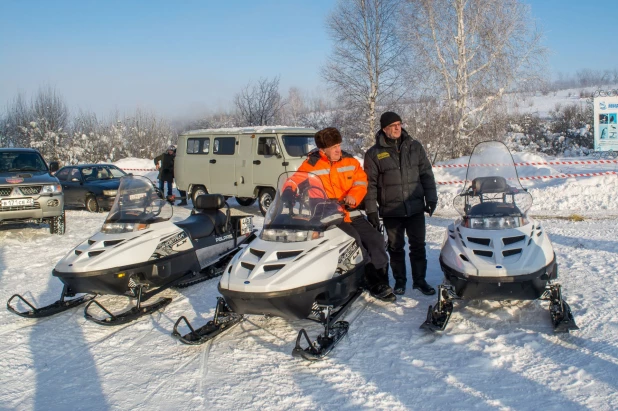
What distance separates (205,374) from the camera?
12.7 ft

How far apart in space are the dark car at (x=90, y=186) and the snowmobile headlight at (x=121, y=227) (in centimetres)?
800

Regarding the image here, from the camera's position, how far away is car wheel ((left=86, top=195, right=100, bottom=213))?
13641 millimetres

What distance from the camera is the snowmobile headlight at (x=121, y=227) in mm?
5492

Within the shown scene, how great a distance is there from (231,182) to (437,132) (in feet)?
41.5

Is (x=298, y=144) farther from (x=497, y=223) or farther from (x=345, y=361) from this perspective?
(x=345, y=361)

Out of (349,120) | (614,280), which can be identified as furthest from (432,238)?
(349,120)

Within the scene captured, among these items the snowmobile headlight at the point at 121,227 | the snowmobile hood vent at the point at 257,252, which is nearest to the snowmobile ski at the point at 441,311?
the snowmobile hood vent at the point at 257,252

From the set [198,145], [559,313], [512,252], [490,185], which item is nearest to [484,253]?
[512,252]

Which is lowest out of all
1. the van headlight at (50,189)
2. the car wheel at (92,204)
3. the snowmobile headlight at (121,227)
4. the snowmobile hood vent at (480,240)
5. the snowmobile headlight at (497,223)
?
the car wheel at (92,204)

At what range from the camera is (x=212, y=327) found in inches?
177

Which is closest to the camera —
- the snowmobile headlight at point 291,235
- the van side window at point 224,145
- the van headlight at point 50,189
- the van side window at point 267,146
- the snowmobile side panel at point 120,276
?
the snowmobile headlight at point 291,235

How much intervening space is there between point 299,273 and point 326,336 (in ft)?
1.83

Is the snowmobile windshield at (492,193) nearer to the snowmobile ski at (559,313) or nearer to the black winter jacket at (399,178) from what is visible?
the black winter jacket at (399,178)

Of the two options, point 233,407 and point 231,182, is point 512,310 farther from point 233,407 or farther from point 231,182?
point 231,182
